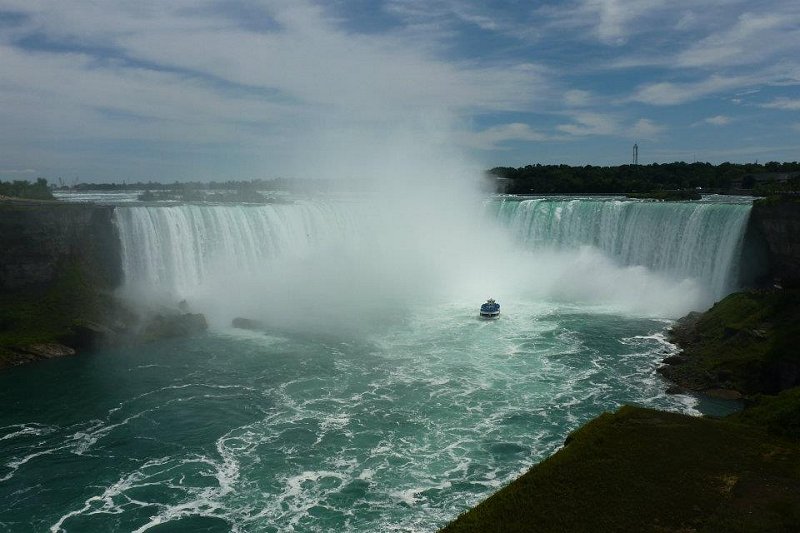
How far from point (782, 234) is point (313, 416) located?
23.5 meters

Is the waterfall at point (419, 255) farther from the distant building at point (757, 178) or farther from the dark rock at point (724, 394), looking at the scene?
the distant building at point (757, 178)

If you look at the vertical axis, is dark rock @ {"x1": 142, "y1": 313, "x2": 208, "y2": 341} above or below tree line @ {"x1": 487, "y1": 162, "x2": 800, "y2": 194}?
below

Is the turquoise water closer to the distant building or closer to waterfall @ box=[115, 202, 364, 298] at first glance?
waterfall @ box=[115, 202, 364, 298]

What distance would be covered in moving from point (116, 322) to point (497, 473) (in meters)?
20.8

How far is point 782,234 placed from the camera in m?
27.9

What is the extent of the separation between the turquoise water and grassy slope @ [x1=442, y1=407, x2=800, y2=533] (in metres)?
2.98

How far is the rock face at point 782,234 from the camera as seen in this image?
27.3 meters

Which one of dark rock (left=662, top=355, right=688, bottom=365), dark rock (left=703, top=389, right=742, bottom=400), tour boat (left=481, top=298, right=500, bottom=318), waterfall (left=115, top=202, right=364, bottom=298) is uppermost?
waterfall (left=115, top=202, right=364, bottom=298)

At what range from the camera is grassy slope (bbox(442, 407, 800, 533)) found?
Result: 9516mm

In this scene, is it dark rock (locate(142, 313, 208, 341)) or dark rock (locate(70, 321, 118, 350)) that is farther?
dark rock (locate(142, 313, 208, 341))

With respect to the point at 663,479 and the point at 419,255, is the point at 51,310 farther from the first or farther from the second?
the point at 663,479

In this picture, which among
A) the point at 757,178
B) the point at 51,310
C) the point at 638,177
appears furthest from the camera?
the point at 638,177

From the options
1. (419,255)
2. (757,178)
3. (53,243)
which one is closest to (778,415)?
(53,243)

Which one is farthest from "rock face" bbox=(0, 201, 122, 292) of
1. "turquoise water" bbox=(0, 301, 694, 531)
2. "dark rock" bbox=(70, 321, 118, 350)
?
"turquoise water" bbox=(0, 301, 694, 531)
